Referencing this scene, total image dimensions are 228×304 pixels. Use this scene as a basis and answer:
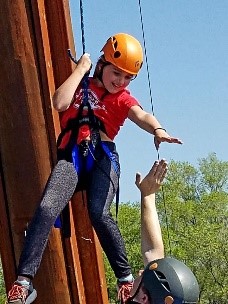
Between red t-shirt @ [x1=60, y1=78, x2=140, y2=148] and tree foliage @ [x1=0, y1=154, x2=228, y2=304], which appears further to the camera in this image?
tree foliage @ [x1=0, y1=154, x2=228, y2=304]

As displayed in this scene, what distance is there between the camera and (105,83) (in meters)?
3.55

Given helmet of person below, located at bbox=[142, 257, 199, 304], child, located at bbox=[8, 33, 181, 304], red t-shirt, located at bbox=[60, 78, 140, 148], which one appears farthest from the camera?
red t-shirt, located at bbox=[60, 78, 140, 148]

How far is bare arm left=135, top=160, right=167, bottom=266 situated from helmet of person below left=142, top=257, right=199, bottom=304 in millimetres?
296

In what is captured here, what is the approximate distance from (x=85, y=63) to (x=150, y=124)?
389 mm

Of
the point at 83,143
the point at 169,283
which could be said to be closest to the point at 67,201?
the point at 83,143

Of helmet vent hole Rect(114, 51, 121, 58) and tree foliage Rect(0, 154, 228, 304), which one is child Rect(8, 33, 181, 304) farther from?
tree foliage Rect(0, 154, 228, 304)

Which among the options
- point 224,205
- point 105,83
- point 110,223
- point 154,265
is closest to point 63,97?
point 105,83

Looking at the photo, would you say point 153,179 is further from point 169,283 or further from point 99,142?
point 169,283

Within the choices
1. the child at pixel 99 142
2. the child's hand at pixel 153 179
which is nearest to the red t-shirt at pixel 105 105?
the child at pixel 99 142

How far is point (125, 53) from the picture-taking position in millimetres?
3496

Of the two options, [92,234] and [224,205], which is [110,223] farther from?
[224,205]

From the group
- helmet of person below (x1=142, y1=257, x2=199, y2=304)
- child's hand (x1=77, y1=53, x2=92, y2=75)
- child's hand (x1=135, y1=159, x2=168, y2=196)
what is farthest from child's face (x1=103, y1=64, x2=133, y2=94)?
helmet of person below (x1=142, y1=257, x2=199, y2=304)

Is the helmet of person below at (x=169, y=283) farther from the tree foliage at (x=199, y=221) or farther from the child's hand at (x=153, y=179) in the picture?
the tree foliage at (x=199, y=221)

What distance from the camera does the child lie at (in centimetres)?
341
